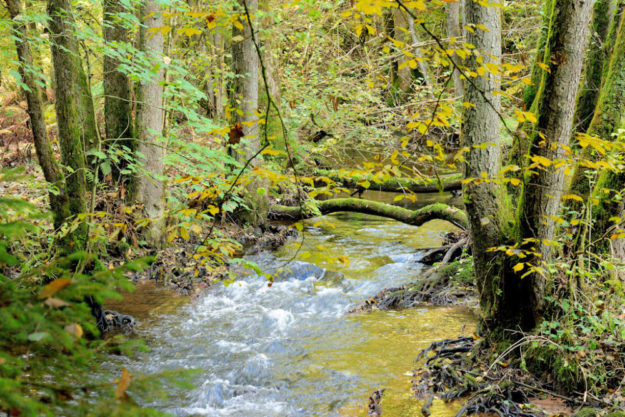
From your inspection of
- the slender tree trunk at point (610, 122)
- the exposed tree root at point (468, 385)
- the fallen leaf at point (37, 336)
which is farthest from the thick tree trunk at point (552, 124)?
the fallen leaf at point (37, 336)

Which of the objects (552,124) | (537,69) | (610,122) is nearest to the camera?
(552,124)

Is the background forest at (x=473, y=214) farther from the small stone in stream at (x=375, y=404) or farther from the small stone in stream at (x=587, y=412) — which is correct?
the small stone in stream at (x=375, y=404)

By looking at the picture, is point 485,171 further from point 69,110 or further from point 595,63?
point 69,110

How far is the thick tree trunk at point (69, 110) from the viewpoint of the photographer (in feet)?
19.6

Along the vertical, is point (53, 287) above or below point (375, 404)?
above

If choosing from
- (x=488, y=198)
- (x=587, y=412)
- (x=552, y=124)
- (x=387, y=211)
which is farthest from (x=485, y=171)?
(x=387, y=211)

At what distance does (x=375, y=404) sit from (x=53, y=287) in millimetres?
3723

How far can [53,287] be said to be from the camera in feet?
4.87

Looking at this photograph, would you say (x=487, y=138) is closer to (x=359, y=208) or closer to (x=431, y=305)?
(x=431, y=305)

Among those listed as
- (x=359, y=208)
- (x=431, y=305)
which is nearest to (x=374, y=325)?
(x=431, y=305)

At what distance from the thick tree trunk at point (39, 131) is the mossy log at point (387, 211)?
379 centimetres

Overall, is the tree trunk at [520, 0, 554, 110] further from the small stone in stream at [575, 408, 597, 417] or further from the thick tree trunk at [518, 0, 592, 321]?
the small stone in stream at [575, 408, 597, 417]

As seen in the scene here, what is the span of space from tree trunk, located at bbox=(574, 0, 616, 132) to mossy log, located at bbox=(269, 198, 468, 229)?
9.15ft

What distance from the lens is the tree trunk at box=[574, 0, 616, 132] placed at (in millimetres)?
5789
